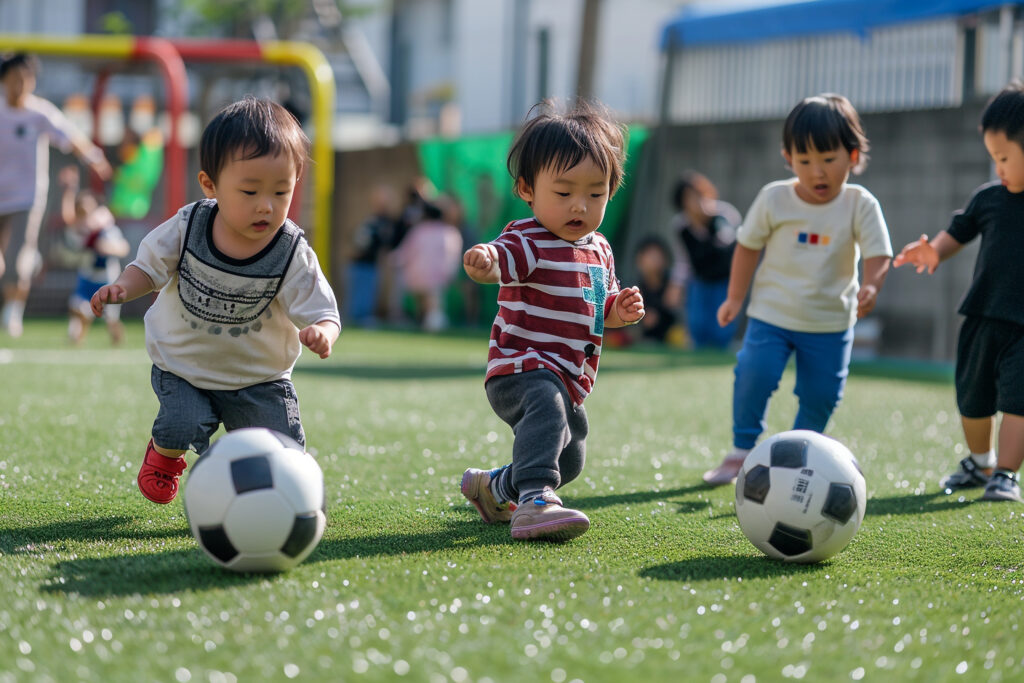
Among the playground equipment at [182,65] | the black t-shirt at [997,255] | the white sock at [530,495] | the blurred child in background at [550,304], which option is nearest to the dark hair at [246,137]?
the blurred child in background at [550,304]

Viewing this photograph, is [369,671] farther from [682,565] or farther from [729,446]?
[729,446]

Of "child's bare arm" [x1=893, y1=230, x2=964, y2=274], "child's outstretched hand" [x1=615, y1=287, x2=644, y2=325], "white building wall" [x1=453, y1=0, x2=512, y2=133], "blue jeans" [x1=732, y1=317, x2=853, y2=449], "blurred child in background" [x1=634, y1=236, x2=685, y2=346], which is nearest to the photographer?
"child's outstretched hand" [x1=615, y1=287, x2=644, y2=325]

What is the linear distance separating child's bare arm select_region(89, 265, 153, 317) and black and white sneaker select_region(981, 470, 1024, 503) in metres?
3.17

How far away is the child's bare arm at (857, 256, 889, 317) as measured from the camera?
4629 mm

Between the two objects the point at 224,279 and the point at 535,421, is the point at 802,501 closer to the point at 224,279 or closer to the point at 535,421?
the point at 535,421

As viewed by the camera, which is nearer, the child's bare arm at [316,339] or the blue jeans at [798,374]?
the child's bare arm at [316,339]

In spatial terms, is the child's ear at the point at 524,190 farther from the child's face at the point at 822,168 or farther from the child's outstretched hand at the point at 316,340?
the child's face at the point at 822,168

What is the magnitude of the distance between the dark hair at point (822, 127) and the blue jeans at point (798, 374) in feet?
2.52

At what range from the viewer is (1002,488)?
4621mm

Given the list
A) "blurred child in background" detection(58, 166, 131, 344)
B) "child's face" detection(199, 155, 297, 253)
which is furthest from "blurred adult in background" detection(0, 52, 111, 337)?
"child's face" detection(199, 155, 297, 253)

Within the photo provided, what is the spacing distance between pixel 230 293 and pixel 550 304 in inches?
39.1

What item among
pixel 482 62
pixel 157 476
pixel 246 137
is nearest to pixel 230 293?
pixel 246 137

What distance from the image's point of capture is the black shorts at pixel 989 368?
4.61 metres

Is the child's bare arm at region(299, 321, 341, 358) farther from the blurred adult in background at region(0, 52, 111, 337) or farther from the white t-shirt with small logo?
the blurred adult in background at region(0, 52, 111, 337)
